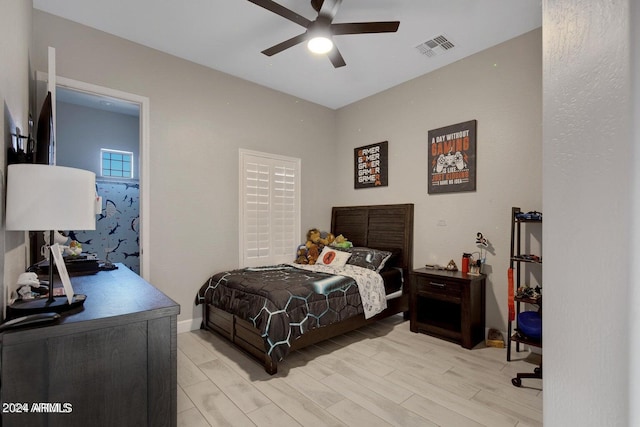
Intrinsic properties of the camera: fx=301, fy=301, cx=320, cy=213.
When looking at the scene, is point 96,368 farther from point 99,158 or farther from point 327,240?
point 99,158

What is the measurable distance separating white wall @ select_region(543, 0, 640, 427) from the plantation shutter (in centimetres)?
340

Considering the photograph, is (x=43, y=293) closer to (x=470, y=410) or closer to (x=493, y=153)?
(x=470, y=410)

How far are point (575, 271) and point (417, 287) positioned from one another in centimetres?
267

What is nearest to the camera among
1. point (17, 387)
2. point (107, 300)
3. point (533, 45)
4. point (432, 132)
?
point (17, 387)

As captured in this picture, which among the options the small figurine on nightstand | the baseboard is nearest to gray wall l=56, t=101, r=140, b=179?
the baseboard

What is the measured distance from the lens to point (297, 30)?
287 cm

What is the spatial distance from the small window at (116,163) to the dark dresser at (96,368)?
445cm

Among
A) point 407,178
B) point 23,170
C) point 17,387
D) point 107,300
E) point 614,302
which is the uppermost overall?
point 407,178

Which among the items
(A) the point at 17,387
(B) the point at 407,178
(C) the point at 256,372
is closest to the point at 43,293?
(A) the point at 17,387

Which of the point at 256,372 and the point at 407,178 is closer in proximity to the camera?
the point at 256,372

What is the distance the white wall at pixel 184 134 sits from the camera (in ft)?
9.28

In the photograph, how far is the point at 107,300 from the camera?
4.77 ft

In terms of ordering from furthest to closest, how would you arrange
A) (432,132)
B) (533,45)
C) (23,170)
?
(432,132), (533,45), (23,170)

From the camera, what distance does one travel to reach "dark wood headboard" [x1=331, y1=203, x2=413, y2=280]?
3855 millimetres
